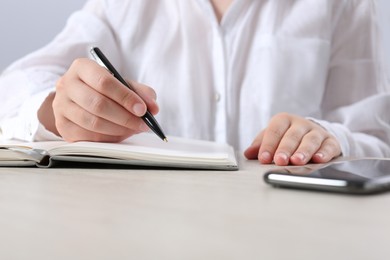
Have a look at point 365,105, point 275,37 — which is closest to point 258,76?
point 275,37

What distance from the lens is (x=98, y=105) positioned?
805 mm

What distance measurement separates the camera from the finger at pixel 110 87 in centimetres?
76

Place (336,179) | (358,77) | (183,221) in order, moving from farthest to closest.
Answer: (358,77), (336,179), (183,221)

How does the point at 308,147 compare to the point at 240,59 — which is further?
the point at 240,59

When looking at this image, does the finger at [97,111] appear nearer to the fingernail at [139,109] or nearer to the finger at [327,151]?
the fingernail at [139,109]

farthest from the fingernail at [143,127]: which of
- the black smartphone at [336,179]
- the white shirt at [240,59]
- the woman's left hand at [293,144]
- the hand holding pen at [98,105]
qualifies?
the white shirt at [240,59]

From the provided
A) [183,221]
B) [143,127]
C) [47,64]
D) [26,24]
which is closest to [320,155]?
[143,127]

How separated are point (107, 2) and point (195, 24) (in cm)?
21

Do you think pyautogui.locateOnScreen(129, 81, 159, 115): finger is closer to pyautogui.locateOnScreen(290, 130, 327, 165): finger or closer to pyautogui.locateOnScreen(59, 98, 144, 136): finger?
pyautogui.locateOnScreen(59, 98, 144, 136): finger

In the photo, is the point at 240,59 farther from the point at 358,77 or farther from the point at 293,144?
the point at 293,144

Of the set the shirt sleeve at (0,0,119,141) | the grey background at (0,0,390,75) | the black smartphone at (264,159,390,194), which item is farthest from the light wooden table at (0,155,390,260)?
the grey background at (0,0,390,75)

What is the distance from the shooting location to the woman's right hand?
2.55 ft

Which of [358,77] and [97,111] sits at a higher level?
[97,111]

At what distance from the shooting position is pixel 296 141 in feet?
2.74
